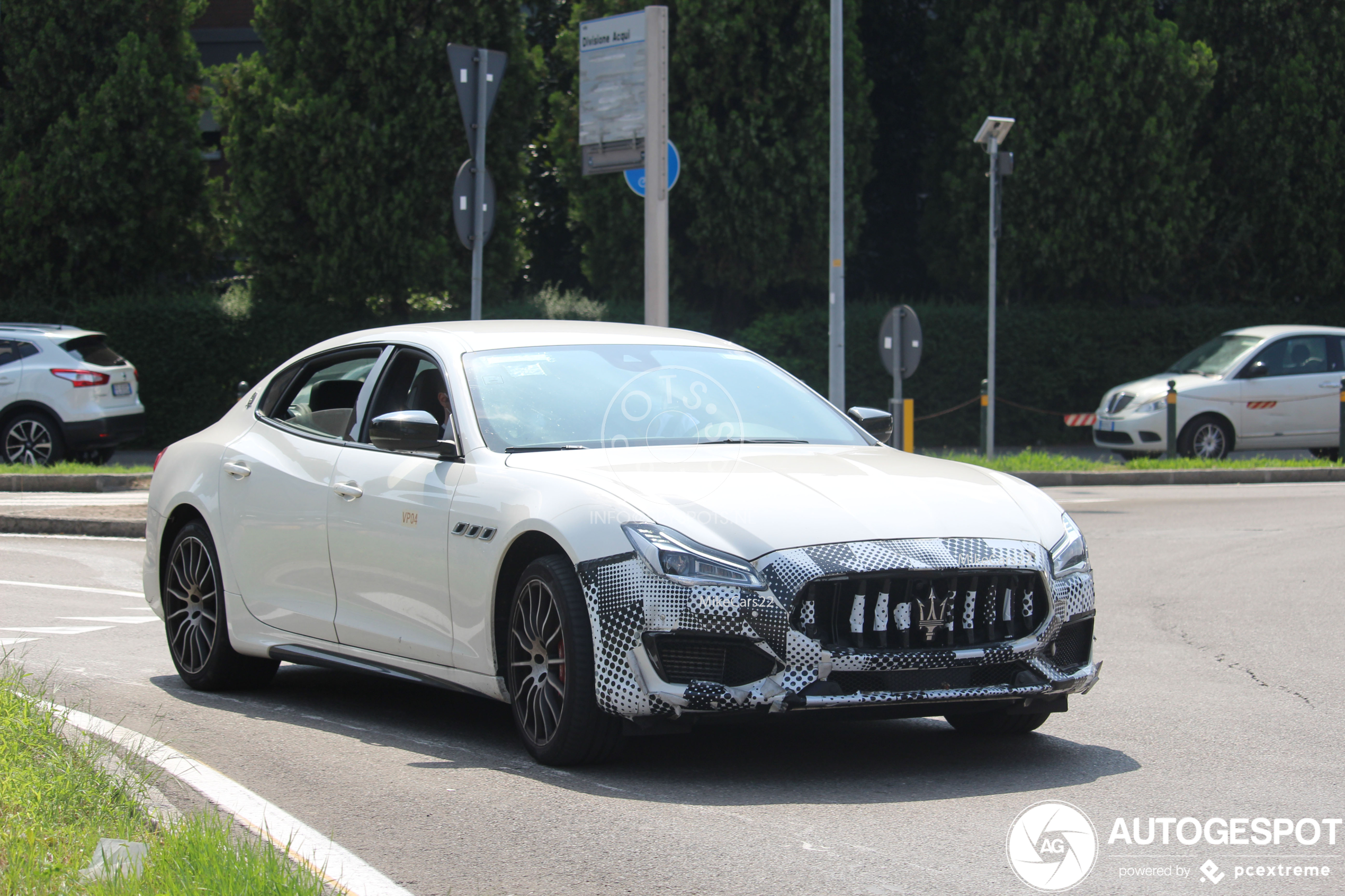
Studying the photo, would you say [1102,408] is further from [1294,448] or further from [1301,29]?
[1301,29]

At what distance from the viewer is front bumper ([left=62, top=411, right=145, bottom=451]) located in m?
19.8

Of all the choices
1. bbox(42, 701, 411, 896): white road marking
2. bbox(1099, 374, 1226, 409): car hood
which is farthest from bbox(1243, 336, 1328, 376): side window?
bbox(42, 701, 411, 896): white road marking

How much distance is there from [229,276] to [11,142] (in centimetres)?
465

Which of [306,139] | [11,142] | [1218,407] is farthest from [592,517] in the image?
[11,142]

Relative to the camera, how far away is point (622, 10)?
24969 millimetres

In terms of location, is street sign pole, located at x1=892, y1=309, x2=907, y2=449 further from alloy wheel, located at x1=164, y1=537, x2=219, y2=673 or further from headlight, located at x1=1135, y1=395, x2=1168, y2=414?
alloy wheel, located at x1=164, y1=537, x2=219, y2=673

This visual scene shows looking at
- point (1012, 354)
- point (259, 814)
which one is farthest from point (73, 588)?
point (1012, 354)

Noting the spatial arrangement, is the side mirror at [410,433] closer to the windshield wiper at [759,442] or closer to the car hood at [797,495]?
the car hood at [797,495]

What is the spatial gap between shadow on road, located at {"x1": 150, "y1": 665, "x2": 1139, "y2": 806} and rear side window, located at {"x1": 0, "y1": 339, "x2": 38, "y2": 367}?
13.8 metres

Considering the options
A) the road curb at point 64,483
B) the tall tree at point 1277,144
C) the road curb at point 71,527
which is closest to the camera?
the road curb at point 71,527

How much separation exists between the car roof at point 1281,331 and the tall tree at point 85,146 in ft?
49.2

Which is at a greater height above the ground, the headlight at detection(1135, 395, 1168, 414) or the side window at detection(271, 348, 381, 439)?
the side window at detection(271, 348, 381, 439)

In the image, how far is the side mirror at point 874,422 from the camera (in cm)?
718

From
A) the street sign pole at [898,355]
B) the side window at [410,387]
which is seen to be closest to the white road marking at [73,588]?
the side window at [410,387]
